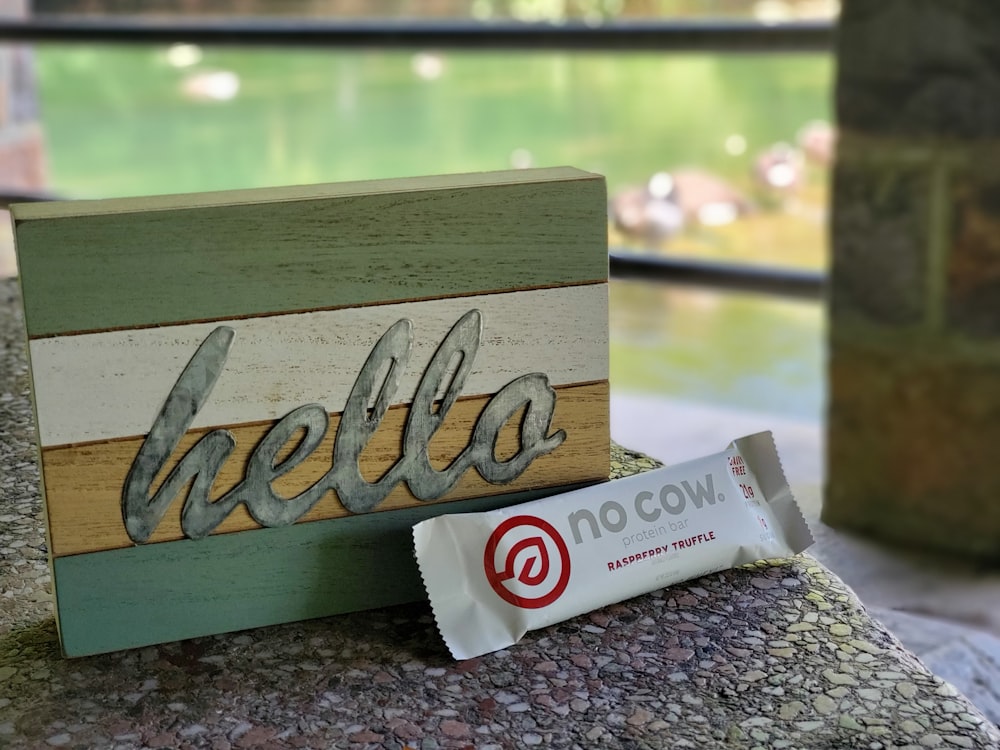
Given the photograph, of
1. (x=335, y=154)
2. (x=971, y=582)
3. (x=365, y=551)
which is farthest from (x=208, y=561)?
(x=335, y=154)

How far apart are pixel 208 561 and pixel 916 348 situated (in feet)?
4.00

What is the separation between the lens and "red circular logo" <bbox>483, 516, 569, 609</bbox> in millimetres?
538

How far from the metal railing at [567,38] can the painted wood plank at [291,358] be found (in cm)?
110

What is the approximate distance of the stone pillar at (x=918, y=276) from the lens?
1459 millimetres

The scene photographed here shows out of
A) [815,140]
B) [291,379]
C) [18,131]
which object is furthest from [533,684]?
[18,131]

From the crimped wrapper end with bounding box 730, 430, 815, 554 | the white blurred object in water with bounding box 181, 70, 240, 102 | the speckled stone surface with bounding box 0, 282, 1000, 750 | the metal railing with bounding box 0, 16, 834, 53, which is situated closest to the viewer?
the speckled stone surface with bounding box 0, 282, 1000, 750

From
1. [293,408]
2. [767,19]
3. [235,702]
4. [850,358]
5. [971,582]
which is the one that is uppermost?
[767,19]

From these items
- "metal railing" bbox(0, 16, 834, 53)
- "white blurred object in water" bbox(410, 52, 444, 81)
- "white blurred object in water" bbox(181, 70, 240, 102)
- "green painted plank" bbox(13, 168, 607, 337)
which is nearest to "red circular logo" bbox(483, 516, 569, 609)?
"green painted plank" bbox(13, 168, 607, 337)

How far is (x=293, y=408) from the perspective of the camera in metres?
0.53

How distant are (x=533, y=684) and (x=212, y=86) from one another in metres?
1.94

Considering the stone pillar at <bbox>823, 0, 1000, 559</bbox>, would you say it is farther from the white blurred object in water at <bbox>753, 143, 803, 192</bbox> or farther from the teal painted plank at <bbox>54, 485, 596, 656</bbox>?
the teal painted plank at <bbox>54, 485, 596, 656</bbox>

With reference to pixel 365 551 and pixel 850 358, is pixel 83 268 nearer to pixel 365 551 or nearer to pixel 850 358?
pixel 365 551

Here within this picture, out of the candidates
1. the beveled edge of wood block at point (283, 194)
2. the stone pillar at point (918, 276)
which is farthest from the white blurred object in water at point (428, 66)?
the beveled edge of wood block at point (283, 194)

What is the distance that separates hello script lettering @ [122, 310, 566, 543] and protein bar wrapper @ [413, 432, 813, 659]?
0.10 feet
